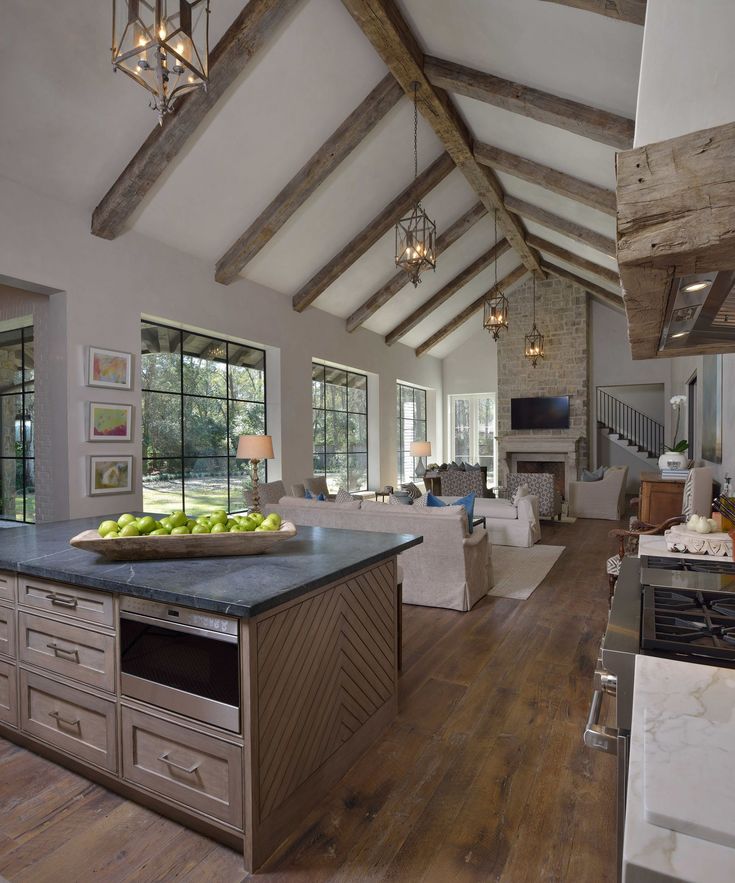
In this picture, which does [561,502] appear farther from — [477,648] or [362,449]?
[477,648]

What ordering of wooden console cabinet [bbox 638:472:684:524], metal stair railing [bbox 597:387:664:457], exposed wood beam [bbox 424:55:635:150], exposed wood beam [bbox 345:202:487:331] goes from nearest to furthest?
exposed wood beam [bbox 424:55:635:150] → wooden console cabinet [bbox 638:472:684:524] → exposed wood beam [bbox 345:202:487:331] → metal stair railing [bbox 597:387:664:457]

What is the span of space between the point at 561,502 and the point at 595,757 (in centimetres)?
719

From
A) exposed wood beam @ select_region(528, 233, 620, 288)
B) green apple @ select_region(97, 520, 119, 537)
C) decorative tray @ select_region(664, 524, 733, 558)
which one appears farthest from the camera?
exposed wood beam @ select_region(528, 233, 620, 288)

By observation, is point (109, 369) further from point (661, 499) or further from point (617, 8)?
point (661, 499)

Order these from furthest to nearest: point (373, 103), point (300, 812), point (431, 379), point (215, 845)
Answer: point (431, 379), point (373, 103), point (300, 812), point (215, 845)

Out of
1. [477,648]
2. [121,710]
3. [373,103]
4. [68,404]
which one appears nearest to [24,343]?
[68,404]

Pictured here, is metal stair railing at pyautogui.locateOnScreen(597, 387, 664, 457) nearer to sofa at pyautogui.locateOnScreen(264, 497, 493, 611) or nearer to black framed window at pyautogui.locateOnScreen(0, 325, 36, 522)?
sofa at pyautogui.locateOnScreen(264, 497, 493, 611)

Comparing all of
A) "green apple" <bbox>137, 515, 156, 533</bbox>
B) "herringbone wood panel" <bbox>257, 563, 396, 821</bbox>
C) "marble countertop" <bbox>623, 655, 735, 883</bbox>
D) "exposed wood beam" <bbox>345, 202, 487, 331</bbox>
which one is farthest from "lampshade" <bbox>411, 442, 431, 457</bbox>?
"marble countertop" <bbox>623, 655, 735, 883</bbox>

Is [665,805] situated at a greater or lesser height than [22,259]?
lesser

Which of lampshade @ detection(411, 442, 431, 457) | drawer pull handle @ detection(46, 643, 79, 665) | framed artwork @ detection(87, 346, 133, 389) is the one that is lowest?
drawer pull handle @ detection(46, 643, 79, 665)

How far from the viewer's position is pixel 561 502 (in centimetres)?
913

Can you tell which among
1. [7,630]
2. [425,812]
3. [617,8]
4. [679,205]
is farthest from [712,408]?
[7,630]

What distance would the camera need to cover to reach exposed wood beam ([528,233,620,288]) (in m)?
8.13

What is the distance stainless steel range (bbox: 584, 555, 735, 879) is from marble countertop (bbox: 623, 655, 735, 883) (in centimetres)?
5
